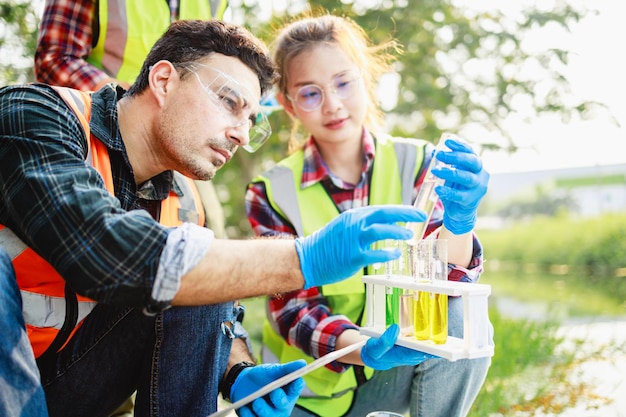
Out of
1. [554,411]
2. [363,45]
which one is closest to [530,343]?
[554,411]

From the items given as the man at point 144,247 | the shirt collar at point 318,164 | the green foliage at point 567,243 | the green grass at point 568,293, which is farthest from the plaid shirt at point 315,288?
the green foliage at point 567,243

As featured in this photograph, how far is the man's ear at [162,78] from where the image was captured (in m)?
1.91

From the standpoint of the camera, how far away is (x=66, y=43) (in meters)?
2.54

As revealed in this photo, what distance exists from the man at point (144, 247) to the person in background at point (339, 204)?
0.31m

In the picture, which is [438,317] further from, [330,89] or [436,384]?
[330,89]

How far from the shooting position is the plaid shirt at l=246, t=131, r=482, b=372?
83.2 inches

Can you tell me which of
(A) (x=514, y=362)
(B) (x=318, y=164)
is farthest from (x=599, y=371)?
(B) (x=318, y=164)

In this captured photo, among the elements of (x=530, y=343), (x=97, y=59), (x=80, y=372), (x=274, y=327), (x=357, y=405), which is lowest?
(x=530, y=343)

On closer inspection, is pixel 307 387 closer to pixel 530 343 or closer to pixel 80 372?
pixel 80 372

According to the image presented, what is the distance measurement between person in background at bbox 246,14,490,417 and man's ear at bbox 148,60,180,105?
70 cm

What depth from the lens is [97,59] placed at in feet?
8.86

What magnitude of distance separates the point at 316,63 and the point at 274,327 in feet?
3.85

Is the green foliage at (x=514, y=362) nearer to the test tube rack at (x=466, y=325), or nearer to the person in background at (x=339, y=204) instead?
the person in background at (x=339, y=204)

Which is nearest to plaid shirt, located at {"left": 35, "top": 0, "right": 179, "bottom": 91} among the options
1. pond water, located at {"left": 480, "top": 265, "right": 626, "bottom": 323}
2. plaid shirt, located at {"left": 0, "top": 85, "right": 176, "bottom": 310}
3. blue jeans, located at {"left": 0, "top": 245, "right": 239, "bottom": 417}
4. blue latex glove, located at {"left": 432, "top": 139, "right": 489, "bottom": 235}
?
plaid shirt, located at {"left": 0, "top": 85, "right": 176, "bottom": 310}
